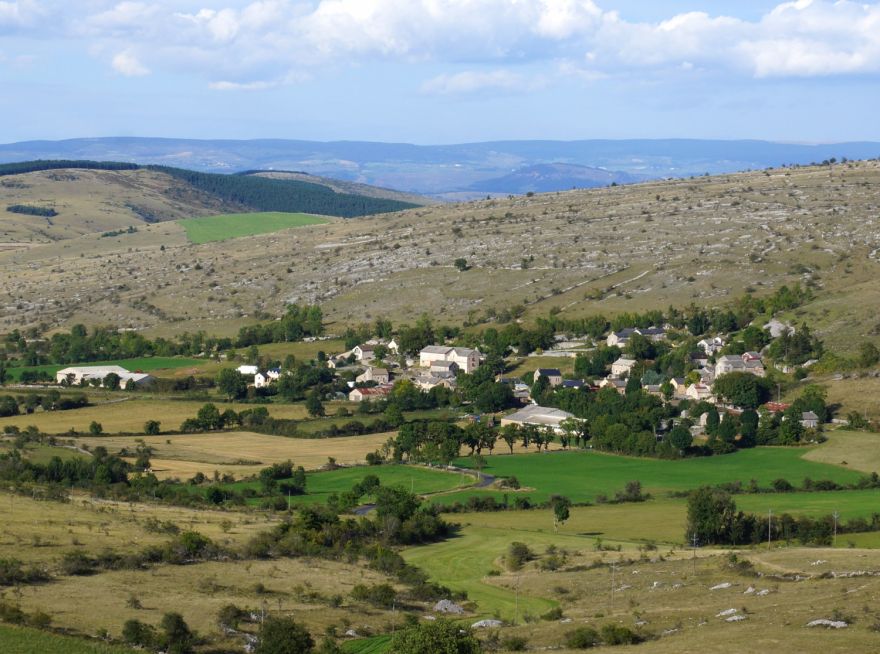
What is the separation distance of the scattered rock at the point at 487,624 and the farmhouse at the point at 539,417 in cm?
3973

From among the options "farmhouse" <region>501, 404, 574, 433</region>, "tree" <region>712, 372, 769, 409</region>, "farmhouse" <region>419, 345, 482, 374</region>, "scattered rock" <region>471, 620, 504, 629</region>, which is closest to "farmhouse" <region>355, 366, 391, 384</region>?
"farmhouse" <region>419, 345, 482, 374</region>

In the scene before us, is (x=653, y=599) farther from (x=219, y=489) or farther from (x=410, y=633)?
(x=219, y=489)

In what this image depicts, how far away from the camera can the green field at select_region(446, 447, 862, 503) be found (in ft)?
208

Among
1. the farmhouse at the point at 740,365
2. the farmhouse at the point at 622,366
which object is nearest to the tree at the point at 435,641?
the farmhouse at the point at 740,365

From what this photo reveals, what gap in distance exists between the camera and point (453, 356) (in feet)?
332

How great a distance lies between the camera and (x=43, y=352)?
114562 mm

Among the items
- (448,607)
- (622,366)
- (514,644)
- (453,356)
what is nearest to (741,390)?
(622,366)

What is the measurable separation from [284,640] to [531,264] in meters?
98.6

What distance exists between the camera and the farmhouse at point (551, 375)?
303 ft

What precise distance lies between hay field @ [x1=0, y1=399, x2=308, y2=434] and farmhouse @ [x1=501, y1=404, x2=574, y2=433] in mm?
12933

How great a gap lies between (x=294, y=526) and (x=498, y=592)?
9.29 m

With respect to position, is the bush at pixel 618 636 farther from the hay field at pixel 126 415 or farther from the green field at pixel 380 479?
the hay field at pixel 126 415

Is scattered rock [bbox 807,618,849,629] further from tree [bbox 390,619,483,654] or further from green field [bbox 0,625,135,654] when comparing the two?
green field [bbox 0,625,135,654]

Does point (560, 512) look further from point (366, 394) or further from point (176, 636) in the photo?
point (366, 394)
